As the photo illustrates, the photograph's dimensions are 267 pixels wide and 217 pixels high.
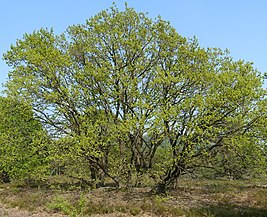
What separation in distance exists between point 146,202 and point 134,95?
19.2ft

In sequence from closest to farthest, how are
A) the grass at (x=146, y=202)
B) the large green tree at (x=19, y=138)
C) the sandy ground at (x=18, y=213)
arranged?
the grass at (x=146, y=202)
the sandy ground at (x=18, y=213)
the large green tree at (x=19, y=138)

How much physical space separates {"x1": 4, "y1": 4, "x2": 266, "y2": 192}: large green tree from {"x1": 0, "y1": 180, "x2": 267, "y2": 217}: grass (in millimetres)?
1425

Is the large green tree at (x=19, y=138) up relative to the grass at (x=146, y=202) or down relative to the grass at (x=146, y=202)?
up

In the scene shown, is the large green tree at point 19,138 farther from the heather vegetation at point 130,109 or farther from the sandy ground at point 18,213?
the sandy ground at point 18,213

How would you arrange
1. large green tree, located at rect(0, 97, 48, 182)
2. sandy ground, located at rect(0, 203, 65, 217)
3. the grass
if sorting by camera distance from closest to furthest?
the grass, sandy ground, located at rect(0, 203, 65, 217), large green tree, located at rect(0, 97, 48, 182)

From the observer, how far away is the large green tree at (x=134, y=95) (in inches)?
639

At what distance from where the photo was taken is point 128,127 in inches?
664

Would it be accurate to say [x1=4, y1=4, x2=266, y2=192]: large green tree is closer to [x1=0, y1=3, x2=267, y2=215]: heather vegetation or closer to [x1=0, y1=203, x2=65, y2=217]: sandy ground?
[x1=0, y1=3, x2=267, y2=215]: heather vegetation

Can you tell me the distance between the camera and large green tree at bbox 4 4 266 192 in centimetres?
1623

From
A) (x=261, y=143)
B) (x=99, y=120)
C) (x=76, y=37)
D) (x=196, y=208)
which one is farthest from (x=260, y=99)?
(x=76, y=37)

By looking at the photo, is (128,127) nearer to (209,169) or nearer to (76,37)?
(209,169)

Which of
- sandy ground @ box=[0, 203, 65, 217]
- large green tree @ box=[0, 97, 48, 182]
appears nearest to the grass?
sandy ground @ box=[0, 203, 65, 217]

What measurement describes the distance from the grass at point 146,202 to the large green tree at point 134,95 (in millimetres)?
1425

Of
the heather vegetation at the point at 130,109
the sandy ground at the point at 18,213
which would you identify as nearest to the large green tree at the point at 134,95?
the heather vegetation at the point at 130,109
